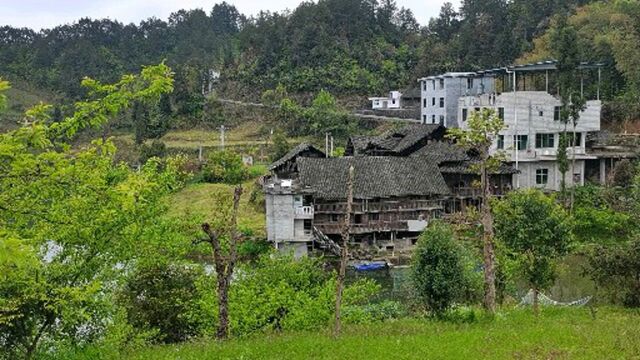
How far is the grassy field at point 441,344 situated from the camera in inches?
518

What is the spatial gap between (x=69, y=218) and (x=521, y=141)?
43407 mm

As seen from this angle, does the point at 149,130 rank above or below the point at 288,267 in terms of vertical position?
above

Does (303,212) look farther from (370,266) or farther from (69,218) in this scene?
(69,218)

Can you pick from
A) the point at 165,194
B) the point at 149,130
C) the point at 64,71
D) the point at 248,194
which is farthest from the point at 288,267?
the point at 64,71

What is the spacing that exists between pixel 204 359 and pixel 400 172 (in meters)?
33.3

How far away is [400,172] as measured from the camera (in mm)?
45344

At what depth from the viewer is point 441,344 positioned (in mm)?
14086

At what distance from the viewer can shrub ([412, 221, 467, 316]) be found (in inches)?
784

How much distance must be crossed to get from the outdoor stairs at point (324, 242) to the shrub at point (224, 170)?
61.6 ft

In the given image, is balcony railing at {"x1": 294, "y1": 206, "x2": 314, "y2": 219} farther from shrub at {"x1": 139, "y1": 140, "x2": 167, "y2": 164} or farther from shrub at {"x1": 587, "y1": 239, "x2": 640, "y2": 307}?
shrub at {"x1": 139, "y1": 140, "x2": 167, "y2": 164}

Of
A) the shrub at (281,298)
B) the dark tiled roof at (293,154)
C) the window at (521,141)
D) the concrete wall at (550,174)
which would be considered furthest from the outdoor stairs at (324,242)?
the shrub at (281,298)

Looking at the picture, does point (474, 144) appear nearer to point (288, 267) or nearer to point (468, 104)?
point (288, 267)

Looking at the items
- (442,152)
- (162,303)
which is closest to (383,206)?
(442,152)

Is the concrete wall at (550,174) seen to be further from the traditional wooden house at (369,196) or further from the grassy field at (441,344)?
the grassy field at (441,344)
